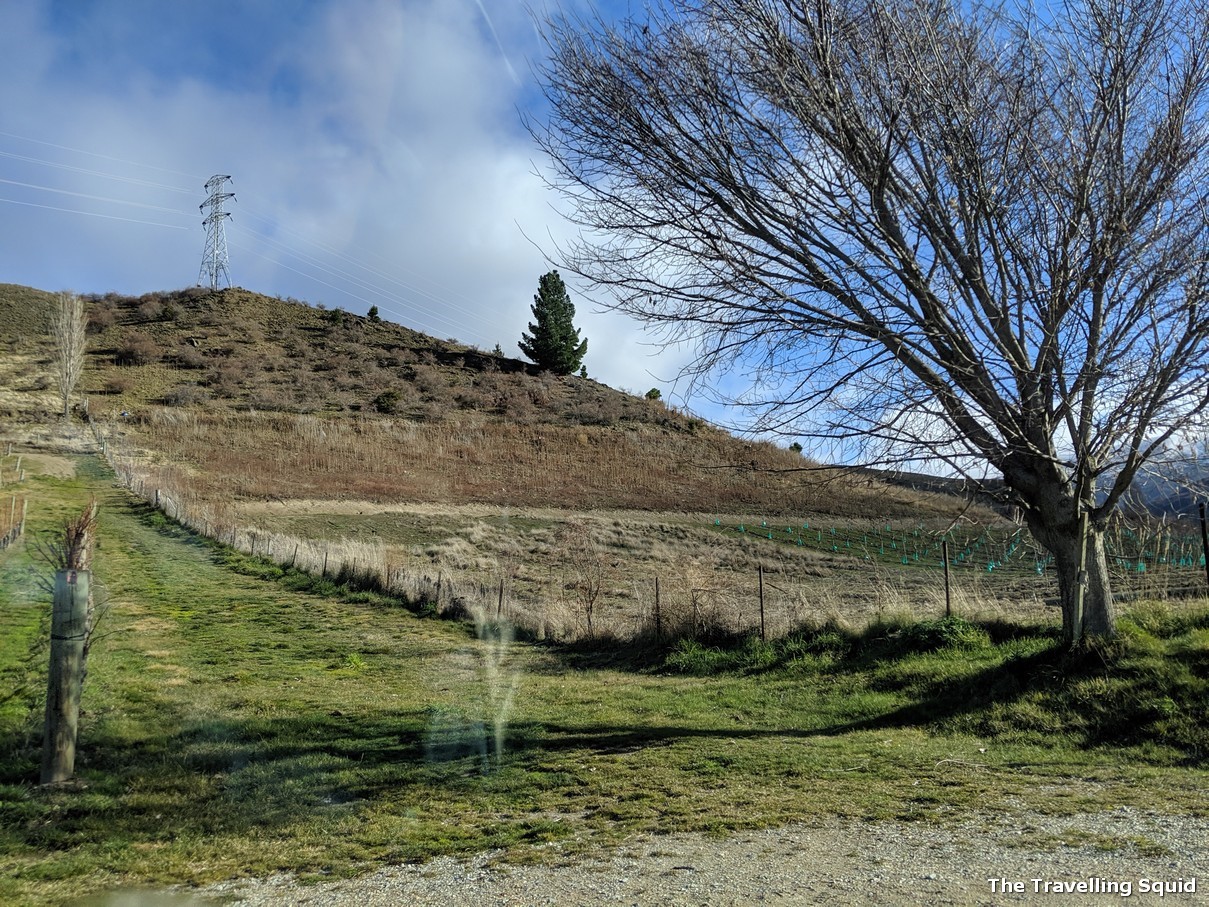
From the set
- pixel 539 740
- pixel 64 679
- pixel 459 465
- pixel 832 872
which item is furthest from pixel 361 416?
pixel 832 872

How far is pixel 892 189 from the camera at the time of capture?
7.04 meters

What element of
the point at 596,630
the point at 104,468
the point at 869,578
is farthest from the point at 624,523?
the point at 596,630

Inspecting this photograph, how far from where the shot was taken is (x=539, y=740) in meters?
7.58

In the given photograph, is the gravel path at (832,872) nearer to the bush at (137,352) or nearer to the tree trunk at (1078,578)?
the tree trunk at (1078,578)

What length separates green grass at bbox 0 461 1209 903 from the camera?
192 inches

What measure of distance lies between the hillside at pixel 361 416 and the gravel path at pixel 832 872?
28390 millimetres

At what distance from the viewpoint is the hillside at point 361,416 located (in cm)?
4444

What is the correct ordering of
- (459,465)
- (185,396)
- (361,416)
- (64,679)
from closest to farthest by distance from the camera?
(64,679), (459,465), (185,396), (361,416)

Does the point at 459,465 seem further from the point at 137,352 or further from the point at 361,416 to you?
the point at 137,352

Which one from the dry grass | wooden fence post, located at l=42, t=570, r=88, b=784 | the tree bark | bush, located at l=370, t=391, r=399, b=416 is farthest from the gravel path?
bush, located at l=370, t=391, r=399, b=416

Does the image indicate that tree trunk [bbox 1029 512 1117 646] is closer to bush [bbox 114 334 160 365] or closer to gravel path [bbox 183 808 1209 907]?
gravel path [bbox 183 808 1209 907]

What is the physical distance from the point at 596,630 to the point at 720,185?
8.41 meters

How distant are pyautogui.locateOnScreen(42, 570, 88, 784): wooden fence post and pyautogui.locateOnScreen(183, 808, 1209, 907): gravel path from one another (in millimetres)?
2157

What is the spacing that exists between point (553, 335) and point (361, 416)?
2436cm
